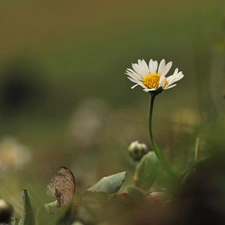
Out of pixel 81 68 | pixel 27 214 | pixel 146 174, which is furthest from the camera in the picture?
pixel 81 68

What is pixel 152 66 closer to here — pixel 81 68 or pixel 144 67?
pixel 144 67

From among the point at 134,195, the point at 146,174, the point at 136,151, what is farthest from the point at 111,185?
the point at 136,151

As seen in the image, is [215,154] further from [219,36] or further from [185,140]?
[219,36]

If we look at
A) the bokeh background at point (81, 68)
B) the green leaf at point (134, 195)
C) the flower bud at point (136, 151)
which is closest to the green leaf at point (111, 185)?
the green leaf at point (134, 195)

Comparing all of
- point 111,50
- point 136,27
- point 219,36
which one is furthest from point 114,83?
point 219,36

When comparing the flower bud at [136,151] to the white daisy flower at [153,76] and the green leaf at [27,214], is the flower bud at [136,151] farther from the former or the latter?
the green leaf at [27,214]

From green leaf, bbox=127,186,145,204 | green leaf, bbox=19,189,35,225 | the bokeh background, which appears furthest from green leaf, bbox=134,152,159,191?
the bokeh background
